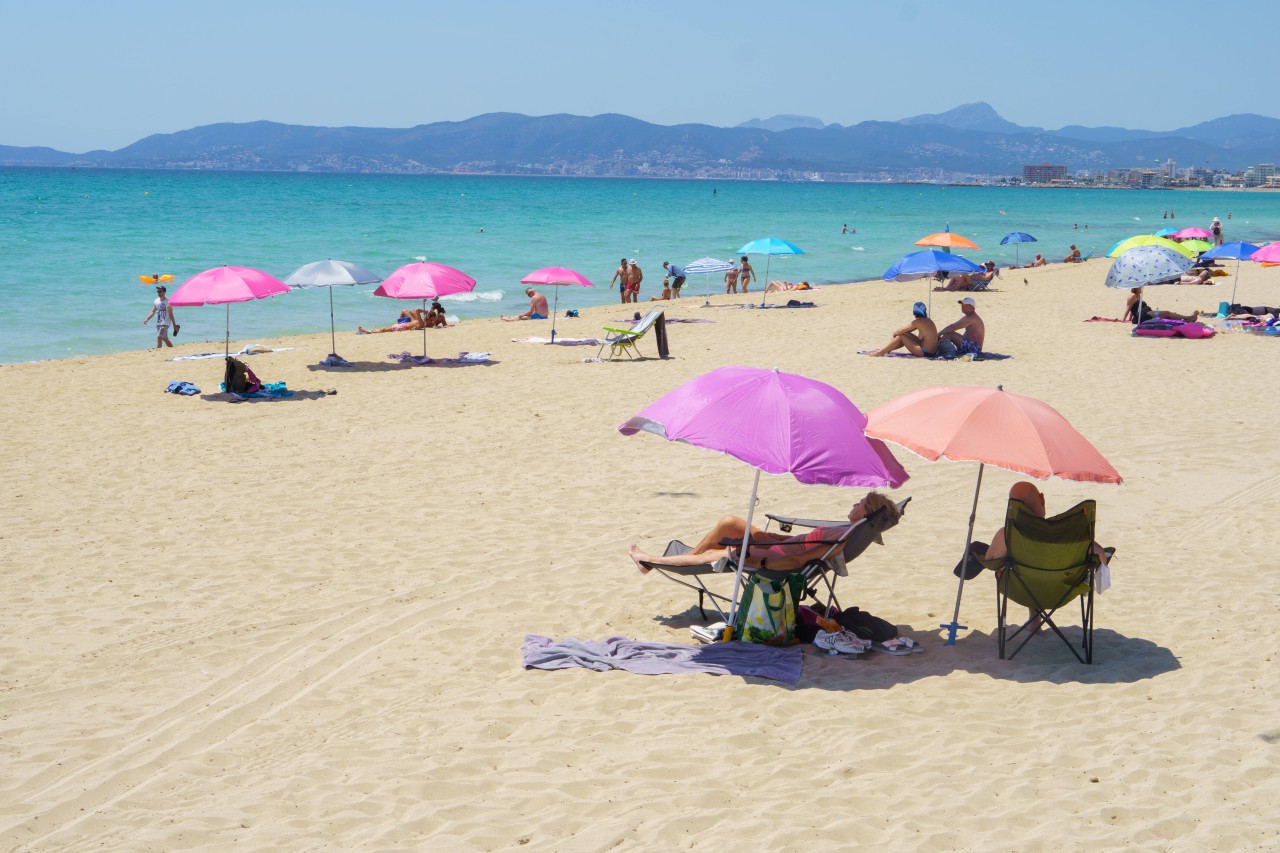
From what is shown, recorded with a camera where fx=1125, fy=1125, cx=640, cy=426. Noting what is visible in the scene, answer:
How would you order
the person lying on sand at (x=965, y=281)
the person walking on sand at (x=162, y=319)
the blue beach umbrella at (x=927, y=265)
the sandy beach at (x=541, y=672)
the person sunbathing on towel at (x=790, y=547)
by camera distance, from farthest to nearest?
the person lying on sand at (x=965, y=281)
the person walking on sand at (x=162, y=319)
the blue beach umbrella at (x=927, y=265)
the person sunbathing on towel at (x=790, y=547)
the sandy beach at (x=541, y=672)

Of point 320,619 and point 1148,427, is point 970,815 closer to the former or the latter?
point 320,619

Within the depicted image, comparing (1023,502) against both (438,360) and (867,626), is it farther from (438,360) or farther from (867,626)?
(438,360)

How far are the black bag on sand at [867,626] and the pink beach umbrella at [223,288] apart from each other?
9.13 meters

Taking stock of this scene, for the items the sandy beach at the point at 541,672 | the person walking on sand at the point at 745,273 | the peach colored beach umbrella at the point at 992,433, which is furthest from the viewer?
the person walking on sand at the point at 745,273

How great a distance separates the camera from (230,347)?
19.6 m

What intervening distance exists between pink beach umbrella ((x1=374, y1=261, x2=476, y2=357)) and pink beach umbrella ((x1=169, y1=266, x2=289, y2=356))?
5.69 ft

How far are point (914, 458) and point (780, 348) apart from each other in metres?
7.06

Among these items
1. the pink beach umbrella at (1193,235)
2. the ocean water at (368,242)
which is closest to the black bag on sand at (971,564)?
the ocean water at (368,242)

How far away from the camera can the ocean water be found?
25.1 meters

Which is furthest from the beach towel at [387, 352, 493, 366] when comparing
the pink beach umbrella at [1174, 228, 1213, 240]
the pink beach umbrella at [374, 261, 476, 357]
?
the pink beach umbrella at [1174, 228, 1213, 240]

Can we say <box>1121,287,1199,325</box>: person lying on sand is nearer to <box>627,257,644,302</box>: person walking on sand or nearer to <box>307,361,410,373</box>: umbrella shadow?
<box>627,257,644,302</box>: person walking on sand

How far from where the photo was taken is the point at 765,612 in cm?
638

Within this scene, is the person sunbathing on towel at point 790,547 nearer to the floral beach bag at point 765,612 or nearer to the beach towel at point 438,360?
the floral beach bag at point 765,612

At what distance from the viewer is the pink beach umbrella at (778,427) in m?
5.66
